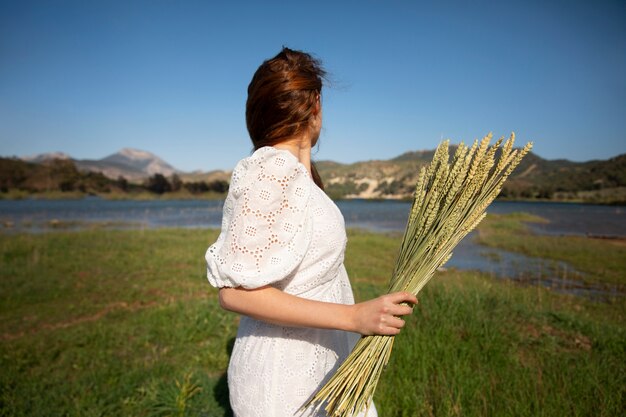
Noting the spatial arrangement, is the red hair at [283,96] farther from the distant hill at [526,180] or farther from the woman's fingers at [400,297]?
the distant hill at [526,180]

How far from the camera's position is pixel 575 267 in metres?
14.7

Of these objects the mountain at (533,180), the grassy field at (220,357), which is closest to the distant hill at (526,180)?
the mountain at (533,180)

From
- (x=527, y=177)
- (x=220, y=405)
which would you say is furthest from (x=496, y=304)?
(x=527, y=177)

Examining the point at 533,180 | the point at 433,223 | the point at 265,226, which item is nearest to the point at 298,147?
the point at 265,226

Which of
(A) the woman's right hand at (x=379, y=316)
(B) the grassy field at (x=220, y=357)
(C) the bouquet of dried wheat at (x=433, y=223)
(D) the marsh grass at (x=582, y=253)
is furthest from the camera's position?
(D) the marsh grass at (x=582, y=253)

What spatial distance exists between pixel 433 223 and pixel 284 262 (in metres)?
0.59

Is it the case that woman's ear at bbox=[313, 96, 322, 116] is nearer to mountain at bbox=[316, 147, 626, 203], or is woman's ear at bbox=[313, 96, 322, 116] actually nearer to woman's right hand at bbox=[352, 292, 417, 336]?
woman's right hand at bbox=[352, 292, 417, 336]

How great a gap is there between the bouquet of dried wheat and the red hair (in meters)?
0.48

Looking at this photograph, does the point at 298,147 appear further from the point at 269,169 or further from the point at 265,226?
the point at 265,226

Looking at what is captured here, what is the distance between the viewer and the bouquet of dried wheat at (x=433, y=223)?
1299mm

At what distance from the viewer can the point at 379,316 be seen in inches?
43.9

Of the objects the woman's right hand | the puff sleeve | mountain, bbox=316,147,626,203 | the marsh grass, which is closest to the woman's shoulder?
the puff sleeve

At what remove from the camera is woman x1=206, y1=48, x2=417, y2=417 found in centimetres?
114

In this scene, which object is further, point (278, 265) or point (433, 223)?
point (433, 223)
